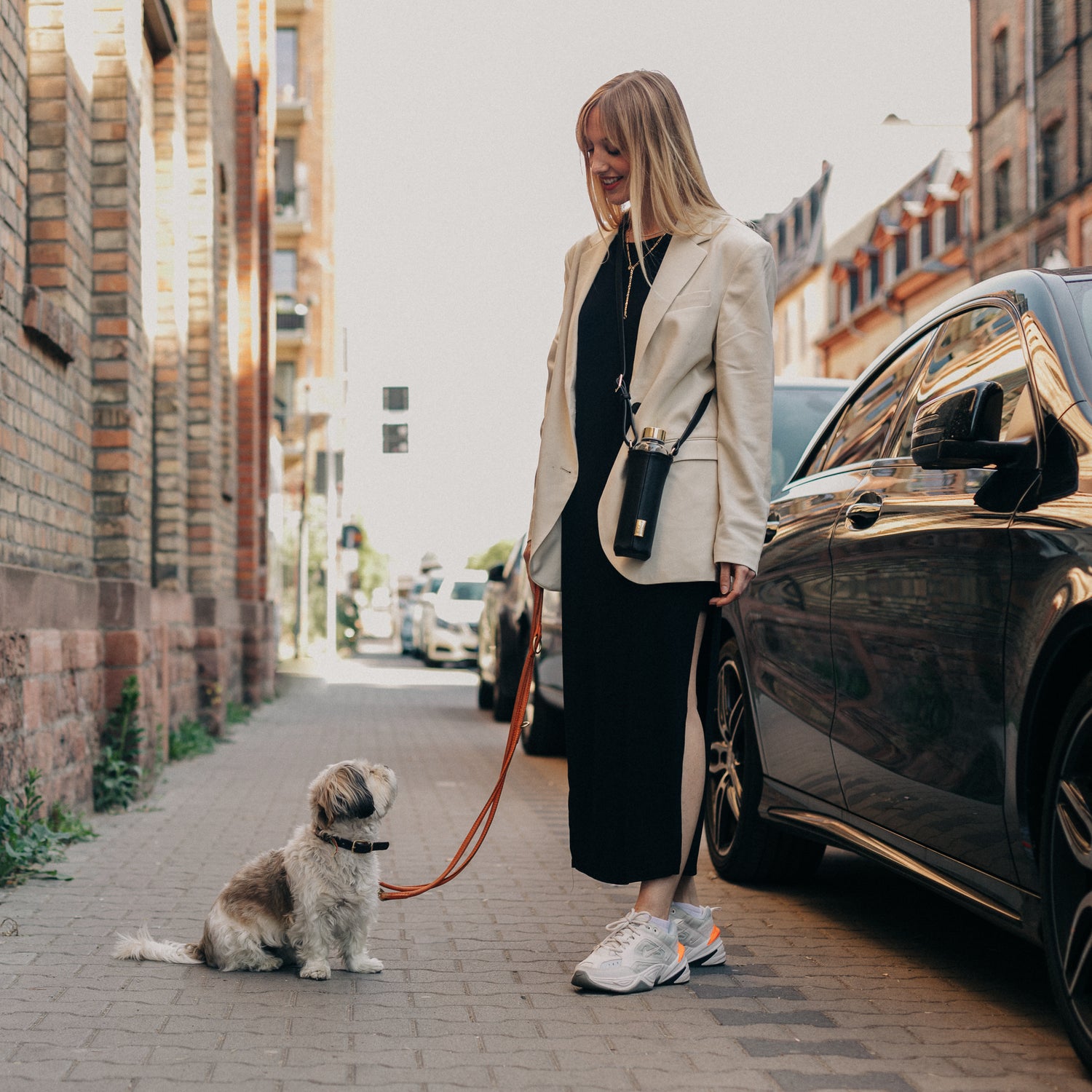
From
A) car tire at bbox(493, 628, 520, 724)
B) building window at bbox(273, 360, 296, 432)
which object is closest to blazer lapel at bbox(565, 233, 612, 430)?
car tire at bbox(493, 628, 520, 724)

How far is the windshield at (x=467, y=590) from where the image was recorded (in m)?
27.1

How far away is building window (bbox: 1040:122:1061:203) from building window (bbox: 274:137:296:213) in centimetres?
2357

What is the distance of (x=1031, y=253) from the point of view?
123ft

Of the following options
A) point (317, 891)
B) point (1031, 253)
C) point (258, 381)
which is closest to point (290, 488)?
point (1031, 253)

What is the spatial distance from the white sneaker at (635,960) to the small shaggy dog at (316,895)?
67cm

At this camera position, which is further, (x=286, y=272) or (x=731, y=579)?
(x=286, y=272)

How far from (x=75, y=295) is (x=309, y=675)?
16.2 metres

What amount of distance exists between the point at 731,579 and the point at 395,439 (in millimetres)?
20533

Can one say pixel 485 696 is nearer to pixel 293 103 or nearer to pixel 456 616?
pixel 456 616

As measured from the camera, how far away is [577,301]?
14.5ft

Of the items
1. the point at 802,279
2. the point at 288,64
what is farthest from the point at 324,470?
the point at 802,279

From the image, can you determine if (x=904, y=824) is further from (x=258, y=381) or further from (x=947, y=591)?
(x=258, y=381)

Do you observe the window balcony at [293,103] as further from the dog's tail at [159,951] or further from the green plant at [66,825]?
the dog's tail at [159,951]

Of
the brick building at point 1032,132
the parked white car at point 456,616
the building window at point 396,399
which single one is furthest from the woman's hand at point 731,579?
the brick building at point 1032,132
